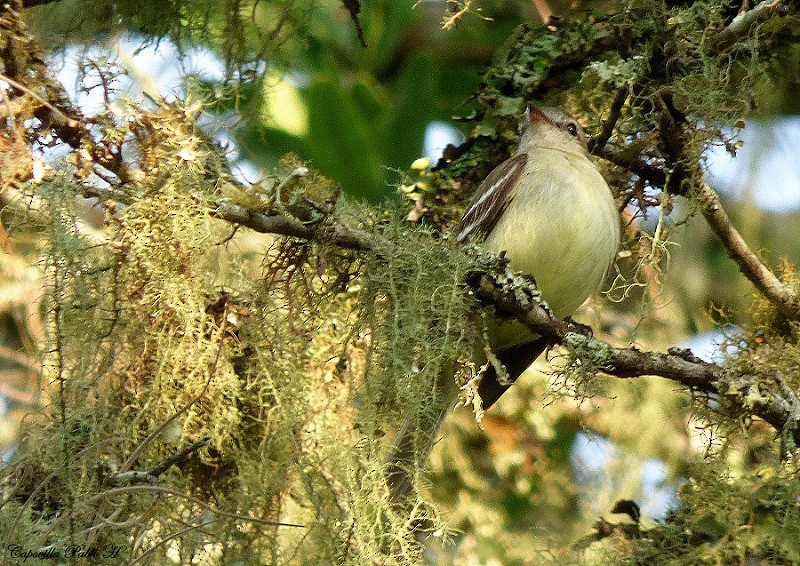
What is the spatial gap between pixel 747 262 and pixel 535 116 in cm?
115

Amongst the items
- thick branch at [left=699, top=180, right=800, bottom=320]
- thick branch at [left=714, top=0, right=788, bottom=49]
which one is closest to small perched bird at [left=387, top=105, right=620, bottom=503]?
thick branch at [left=699, top=180, right=800, bottom=320]

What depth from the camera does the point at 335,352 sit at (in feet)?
13.8

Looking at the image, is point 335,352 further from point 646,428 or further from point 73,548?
point 646,428

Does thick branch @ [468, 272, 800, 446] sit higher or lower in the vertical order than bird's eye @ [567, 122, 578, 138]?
lower

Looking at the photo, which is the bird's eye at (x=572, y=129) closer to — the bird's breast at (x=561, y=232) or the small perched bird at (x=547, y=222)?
the small perched bird at (x=547, y=222)

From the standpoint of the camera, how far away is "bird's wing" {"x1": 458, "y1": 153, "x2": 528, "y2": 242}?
4.38 m

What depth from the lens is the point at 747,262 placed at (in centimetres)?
418

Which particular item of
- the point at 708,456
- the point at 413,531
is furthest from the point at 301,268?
the point at 708,456

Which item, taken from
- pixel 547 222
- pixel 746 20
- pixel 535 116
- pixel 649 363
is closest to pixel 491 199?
pixel 547 222

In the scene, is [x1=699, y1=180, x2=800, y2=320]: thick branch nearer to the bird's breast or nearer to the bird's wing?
the bird's breast

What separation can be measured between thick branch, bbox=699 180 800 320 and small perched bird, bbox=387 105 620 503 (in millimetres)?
443

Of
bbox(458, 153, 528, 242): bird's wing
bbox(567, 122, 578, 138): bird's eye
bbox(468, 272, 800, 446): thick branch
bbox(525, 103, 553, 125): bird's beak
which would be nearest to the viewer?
bbox(468, 272, 800, 446): thick branch

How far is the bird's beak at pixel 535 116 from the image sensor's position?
4.59 metres

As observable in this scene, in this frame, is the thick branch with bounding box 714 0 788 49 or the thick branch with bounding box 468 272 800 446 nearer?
the thick branch with bounding box 468 272 800 446
